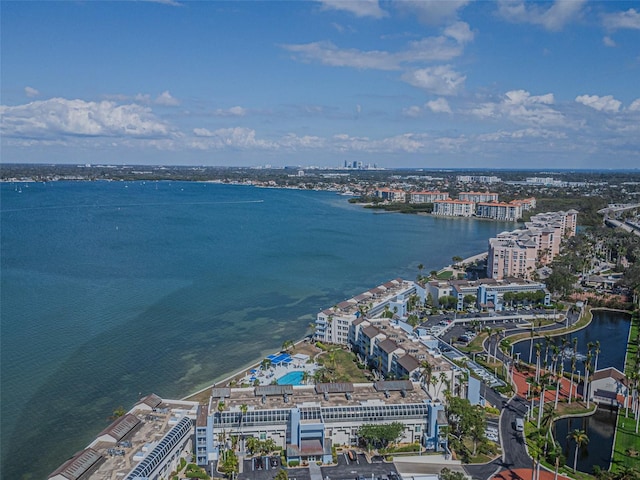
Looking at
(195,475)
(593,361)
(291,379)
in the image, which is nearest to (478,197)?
(593,361)

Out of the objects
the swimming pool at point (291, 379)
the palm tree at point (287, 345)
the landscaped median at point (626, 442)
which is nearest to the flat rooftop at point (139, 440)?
the swimming pool at point (291, 379)

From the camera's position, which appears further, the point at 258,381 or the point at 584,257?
the point at 584,257

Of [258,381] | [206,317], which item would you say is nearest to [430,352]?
[258,381]

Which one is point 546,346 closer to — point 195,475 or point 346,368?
point 346,368

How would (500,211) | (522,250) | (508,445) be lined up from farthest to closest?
1. (500,211)
2. (522,250)
3. (508,445)

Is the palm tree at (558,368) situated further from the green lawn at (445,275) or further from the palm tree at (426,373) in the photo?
the green lawn at (445,275)

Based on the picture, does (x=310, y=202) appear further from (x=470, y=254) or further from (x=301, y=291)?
(x=301, y=291)
